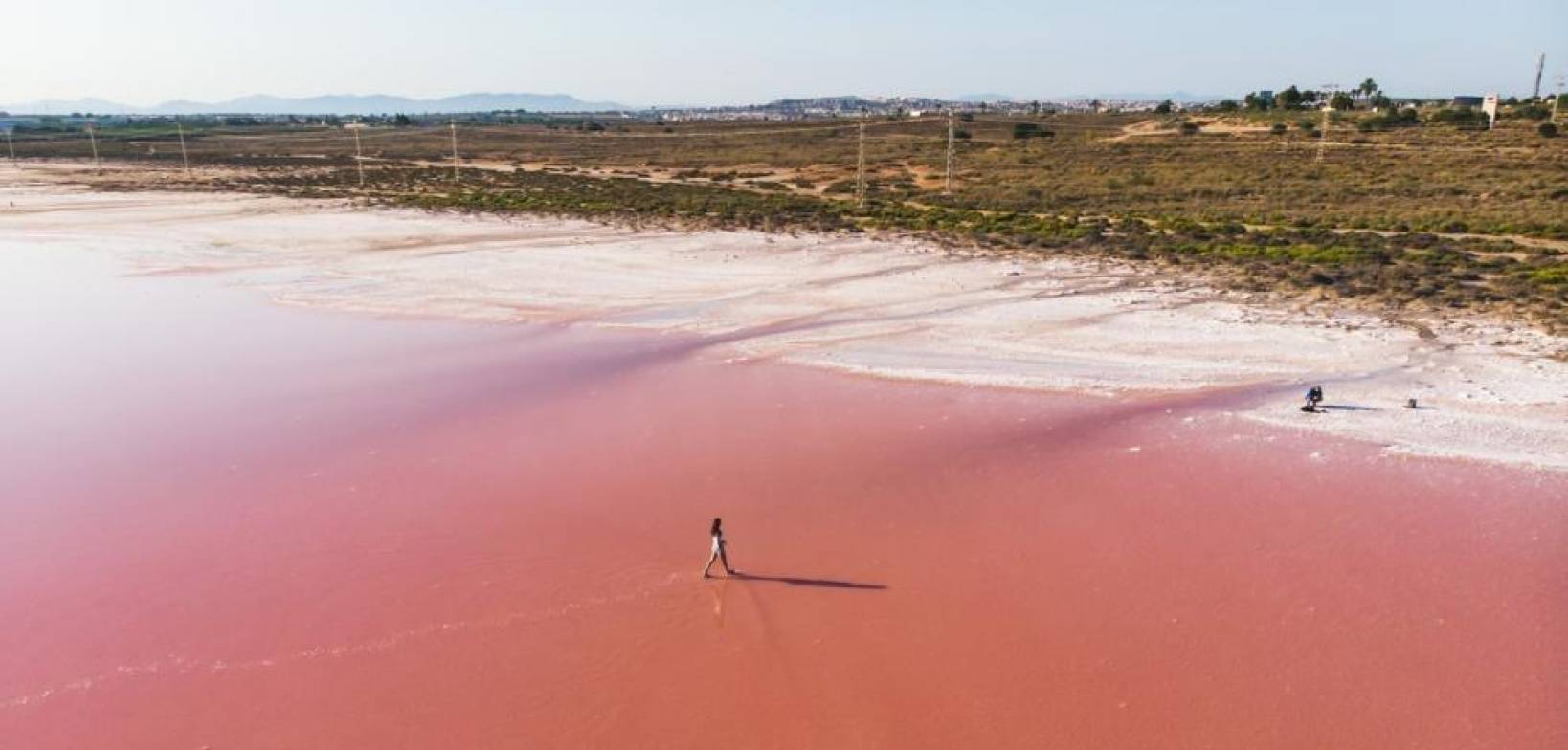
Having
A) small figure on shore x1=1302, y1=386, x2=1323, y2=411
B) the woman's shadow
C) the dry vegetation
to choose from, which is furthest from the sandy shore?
the woman's shadow

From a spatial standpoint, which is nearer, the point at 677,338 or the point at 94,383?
the point at 94,383

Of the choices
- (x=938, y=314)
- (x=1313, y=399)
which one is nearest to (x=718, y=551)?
(x=1313, y=399)

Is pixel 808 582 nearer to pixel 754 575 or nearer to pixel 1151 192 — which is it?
pixel 754 575

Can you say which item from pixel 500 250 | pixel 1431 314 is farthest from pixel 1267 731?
pixel 500 250

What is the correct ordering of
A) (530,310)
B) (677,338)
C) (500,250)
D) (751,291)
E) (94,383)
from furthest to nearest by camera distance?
(500,250) → (751,291) → (530,310) → (677,338) → (94,383)

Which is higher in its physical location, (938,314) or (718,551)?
(938,314)

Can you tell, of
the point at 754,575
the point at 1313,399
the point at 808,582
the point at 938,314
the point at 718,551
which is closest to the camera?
the point at 718,551

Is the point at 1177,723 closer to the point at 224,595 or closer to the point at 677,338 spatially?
the point at 224,595
